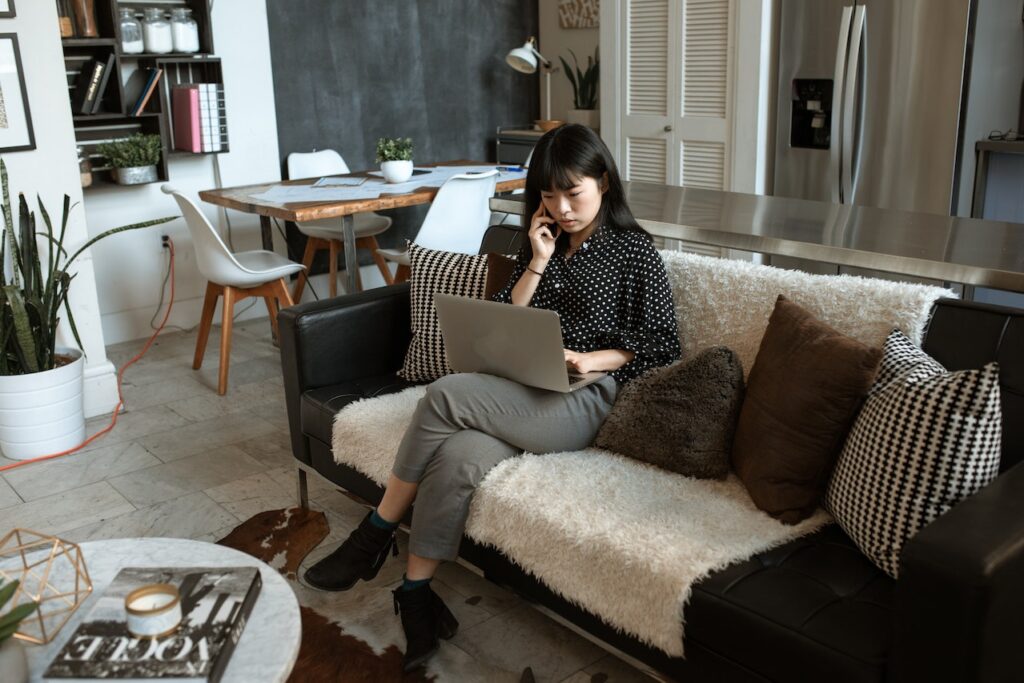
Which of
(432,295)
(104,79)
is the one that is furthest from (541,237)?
(104,79)

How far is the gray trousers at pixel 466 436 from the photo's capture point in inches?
76.9

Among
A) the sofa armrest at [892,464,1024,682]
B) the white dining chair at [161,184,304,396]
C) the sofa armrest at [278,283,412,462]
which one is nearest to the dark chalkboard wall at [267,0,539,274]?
the white dining chair at [161,184,304,396]

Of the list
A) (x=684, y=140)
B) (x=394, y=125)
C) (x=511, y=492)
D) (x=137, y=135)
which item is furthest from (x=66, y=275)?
(x=684, y=140)

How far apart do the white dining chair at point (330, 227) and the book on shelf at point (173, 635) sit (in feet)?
9.77

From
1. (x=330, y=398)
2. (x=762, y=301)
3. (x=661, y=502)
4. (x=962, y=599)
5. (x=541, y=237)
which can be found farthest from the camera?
(x=330, y=398)

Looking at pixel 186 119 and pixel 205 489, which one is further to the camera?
pixel 186 119

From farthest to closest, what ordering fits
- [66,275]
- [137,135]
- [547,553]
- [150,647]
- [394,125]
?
[394,125] → [137,135] → [66,275] → [547,553] → [150,647]

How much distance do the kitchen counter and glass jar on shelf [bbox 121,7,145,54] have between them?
218 centimetres

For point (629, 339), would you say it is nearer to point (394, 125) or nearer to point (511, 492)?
point (511, 492)

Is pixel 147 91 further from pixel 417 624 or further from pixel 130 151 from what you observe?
pixel 417 624

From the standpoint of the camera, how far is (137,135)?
4.20 meters

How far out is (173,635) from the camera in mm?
1365

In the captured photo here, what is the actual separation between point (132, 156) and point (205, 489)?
188 cm

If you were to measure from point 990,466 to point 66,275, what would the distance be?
112 inches
